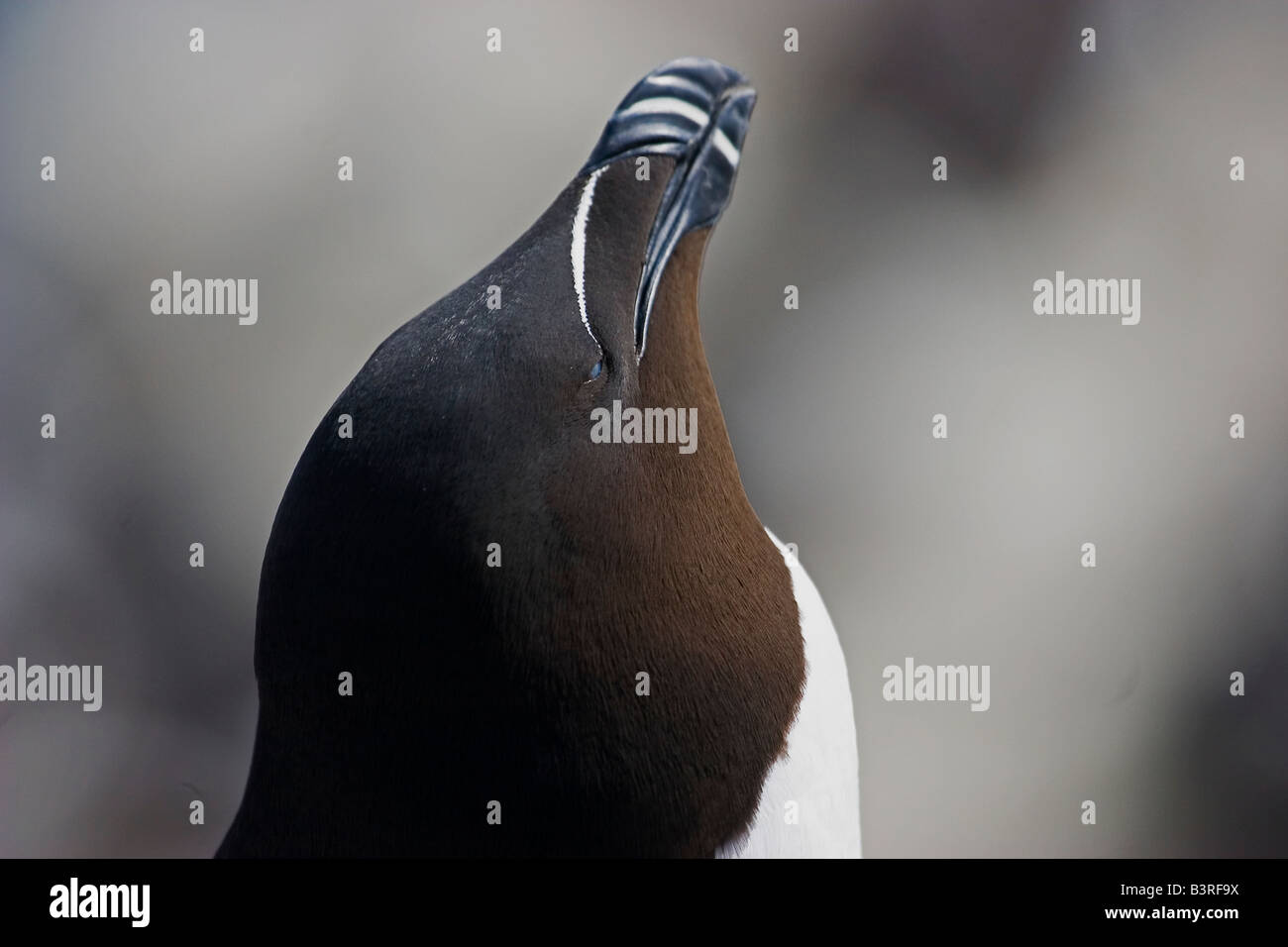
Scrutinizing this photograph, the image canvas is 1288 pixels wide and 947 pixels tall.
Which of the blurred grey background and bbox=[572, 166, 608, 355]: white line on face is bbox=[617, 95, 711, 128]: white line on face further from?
the blurred grey background

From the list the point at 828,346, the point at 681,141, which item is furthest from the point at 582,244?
the point at 828,346

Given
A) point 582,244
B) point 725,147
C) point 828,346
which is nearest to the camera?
point 582,244

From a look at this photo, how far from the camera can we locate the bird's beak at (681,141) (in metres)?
0.74

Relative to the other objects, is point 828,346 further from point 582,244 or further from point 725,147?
point 582,244

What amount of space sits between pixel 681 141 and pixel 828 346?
4.76ft

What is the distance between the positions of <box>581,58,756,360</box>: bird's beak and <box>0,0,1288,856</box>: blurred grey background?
1131mm

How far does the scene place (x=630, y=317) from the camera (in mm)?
687

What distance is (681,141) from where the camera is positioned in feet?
2.50

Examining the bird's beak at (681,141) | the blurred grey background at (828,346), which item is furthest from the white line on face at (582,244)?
the blurred grey background at (828,346)

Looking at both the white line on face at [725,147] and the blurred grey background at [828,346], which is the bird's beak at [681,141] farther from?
the blurred grey background at [828,346]

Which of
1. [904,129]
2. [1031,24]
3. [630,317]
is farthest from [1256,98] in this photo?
[630,317]

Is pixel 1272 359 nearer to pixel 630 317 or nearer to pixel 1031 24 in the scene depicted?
pixel 1031 24

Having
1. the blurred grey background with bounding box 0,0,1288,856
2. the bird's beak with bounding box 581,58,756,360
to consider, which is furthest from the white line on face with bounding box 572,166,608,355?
the blurred grey background with bounding box 0,0,1288,856

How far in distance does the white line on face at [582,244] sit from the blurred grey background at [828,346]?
120cm
